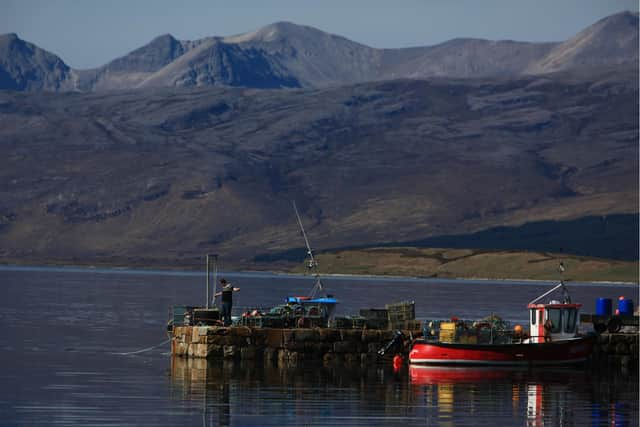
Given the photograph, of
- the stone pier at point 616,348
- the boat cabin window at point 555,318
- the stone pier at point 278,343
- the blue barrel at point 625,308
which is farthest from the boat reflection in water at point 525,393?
the blue barrel at point 625,308

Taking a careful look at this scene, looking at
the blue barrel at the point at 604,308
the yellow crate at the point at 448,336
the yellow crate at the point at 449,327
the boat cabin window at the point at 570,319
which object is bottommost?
the yellow crate at the point at 448,336

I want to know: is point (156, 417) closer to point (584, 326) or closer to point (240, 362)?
point (240, 362)

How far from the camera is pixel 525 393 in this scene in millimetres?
61375

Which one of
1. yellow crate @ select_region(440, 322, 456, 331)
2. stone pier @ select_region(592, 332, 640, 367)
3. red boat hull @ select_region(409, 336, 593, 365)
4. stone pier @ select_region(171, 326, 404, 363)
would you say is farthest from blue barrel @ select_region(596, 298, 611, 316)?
stone pier @ select_region(171, 326, 404, 363)

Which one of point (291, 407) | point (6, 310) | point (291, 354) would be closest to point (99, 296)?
point (6, 310)

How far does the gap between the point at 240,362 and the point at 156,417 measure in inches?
947

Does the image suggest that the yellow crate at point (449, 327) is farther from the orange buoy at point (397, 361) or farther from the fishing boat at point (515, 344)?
the orange buoy at point (397, 361)

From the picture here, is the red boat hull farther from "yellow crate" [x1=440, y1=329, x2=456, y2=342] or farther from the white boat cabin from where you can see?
the white boat cabin

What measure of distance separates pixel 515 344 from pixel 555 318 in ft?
12.7

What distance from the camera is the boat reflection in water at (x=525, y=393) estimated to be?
52.9 meters

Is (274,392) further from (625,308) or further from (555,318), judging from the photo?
(625,308)

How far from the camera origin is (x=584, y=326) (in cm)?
11569

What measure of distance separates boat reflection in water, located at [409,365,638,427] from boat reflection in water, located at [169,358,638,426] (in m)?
0.04

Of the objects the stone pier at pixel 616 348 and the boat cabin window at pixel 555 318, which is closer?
the boat cabin window at pixel 555 318
